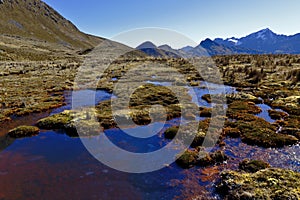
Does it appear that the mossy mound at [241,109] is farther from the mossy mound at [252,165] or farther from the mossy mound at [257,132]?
the mossy mound at [252,165]

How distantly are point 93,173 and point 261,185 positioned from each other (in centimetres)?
1115

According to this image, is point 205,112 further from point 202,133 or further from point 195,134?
point 195,134

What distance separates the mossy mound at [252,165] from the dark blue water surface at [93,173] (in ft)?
2.55

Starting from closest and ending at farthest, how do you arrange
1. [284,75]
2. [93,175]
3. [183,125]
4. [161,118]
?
[93,175] < [183,125] < [161,118] < [284,75]

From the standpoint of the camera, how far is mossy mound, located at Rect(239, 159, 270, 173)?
1713 centimetres

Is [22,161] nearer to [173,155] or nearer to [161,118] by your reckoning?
[173,155]

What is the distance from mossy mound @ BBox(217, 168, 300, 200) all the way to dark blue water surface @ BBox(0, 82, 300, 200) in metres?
1.02

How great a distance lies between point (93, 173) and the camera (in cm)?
1731

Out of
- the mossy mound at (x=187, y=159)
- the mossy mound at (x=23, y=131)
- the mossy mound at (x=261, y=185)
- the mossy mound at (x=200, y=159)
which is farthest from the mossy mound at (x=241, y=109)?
the mossy mound at (x=23, y=131)

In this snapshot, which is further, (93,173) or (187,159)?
(187,159)

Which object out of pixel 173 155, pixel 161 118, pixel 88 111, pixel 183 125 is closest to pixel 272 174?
pixel 173 155

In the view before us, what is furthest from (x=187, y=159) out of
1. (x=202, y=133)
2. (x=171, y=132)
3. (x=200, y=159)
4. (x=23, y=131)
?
(x=23, y=131)

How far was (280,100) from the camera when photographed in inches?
1421

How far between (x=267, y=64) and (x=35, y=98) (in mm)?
62491
